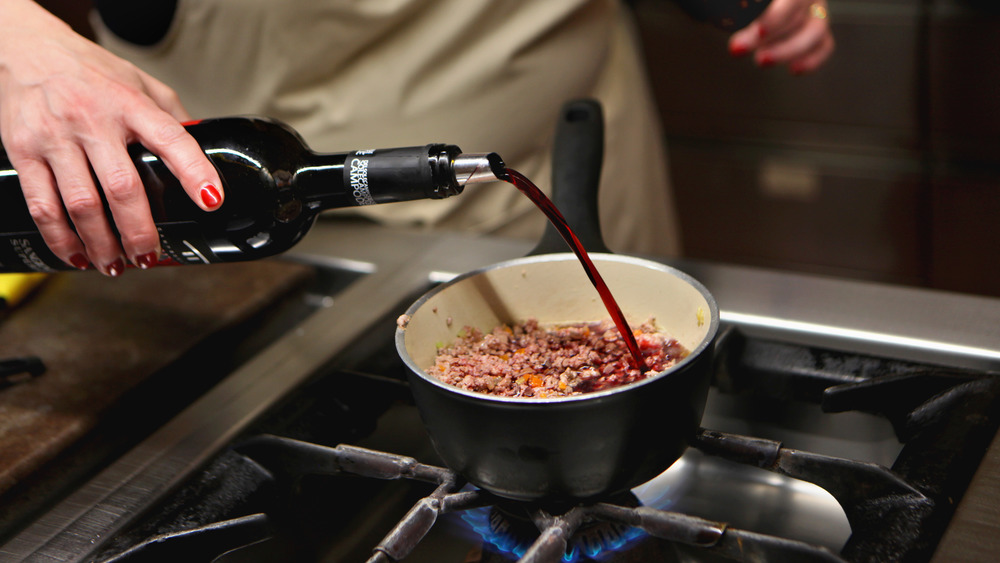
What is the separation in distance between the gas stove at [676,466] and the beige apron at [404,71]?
0.43 m

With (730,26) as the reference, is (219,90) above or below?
above

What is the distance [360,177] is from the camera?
0.63 metres

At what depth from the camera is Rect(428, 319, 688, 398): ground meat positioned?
61cm

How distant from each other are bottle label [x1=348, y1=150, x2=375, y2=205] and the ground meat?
134 millimetres

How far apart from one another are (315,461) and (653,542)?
0.83 feet

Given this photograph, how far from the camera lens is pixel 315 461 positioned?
0.64 metres

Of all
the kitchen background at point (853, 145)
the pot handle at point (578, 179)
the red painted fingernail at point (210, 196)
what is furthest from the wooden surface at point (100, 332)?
the kitchen background at point (853, 145)

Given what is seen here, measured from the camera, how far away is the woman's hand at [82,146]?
66cm

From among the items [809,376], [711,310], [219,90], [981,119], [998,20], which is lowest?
[981,119]

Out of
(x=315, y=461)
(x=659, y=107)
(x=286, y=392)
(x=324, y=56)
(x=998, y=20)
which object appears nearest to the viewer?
(x=315, y=461)

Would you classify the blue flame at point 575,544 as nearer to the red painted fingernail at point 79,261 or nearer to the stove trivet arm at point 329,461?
the stove trivet arm at point 329,461

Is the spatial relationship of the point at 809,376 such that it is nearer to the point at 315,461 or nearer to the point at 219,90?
the point at 315,461

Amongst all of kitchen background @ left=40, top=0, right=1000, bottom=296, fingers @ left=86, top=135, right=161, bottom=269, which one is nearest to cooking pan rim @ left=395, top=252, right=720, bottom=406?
fingers @ left=86, top=135, right=161, bottom=269

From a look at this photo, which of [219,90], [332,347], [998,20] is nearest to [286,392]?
[332,347]
